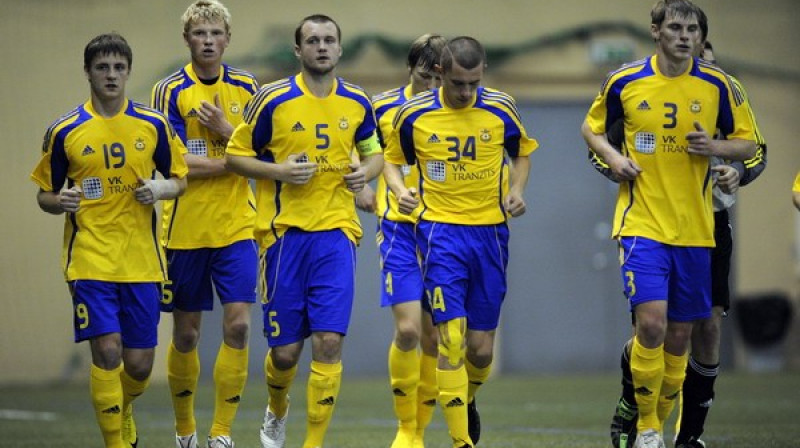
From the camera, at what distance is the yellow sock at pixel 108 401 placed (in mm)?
7723

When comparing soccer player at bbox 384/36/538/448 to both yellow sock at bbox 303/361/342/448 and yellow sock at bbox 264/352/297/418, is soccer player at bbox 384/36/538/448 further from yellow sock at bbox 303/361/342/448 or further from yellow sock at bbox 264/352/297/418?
yellow sock at bbox 264/352/297/418

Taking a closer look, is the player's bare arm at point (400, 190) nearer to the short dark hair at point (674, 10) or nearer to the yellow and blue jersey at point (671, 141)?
the yellow and blue jersey at point (671, 141)

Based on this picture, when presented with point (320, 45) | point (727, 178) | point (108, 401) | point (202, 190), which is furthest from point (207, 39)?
point (727, 178)

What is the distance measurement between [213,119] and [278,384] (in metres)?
1.55

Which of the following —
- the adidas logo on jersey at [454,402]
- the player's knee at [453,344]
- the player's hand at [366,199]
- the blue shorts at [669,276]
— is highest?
the player's hand at [366,199]

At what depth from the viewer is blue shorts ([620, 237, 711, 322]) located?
7816mm

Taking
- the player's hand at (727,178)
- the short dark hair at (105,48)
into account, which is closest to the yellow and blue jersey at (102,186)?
the short dark hair at (105,48)

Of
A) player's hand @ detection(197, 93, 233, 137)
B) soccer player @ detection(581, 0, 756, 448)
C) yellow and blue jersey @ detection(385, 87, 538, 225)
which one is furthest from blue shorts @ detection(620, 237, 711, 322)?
player's hand @ detection(197, 93, 233, 137)

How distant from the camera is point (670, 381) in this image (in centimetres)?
821

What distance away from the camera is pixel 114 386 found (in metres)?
7.75

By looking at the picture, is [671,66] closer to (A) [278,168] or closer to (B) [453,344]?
(B) [453,344]

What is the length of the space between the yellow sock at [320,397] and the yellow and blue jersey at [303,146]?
2.40 feet

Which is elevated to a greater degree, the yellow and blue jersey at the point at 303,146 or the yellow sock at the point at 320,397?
the yellow and blue jersey at the point at 303,146

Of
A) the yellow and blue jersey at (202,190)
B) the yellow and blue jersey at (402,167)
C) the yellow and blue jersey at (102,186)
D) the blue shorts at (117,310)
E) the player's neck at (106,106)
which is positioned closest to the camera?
the blue shorts at (117,310)
